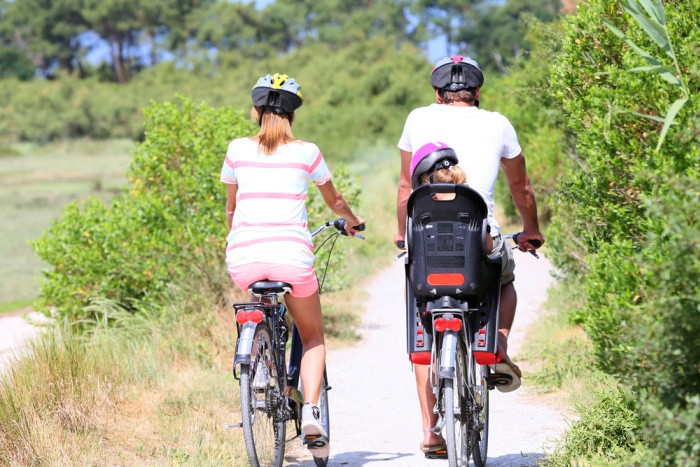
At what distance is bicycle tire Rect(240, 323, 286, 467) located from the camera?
488cm

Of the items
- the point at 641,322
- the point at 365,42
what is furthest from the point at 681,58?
the point at 365,42

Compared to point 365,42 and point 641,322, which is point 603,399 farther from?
point 365,42

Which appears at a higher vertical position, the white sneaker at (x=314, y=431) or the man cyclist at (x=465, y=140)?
the man cyclist at (x=465, y=140)

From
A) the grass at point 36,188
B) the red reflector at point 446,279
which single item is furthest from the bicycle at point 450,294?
the grass at point 36,188

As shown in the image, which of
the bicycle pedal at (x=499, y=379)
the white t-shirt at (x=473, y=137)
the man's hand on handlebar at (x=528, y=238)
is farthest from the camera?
the bicycle pedal at (x=499, y=379)

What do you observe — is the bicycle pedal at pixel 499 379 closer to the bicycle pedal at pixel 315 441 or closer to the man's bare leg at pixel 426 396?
the man's bare leg at pixel 426 396

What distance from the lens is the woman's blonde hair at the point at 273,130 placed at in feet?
16.5

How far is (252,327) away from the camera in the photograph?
4.93 m

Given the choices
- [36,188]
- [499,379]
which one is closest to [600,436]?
[499,379]

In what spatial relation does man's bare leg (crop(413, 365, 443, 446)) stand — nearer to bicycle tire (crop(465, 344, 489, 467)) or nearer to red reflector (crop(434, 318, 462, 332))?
bicycle tire (crop(465, 344, 489, 467))

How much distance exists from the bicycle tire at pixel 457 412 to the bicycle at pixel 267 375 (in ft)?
2.34

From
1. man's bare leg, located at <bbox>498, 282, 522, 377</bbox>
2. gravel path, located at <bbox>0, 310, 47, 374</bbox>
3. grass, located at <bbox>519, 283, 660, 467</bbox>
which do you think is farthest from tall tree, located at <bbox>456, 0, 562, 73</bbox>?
man's bare leg, located at <bbox>498, 282, 522, 377</bbox>

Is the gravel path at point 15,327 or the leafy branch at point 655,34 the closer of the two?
the leafy branch at point 655,34

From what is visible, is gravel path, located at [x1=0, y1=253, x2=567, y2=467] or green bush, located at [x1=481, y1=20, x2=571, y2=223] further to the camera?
green bush, located at [x1=481, y1=20, x2=571, y2=223]
